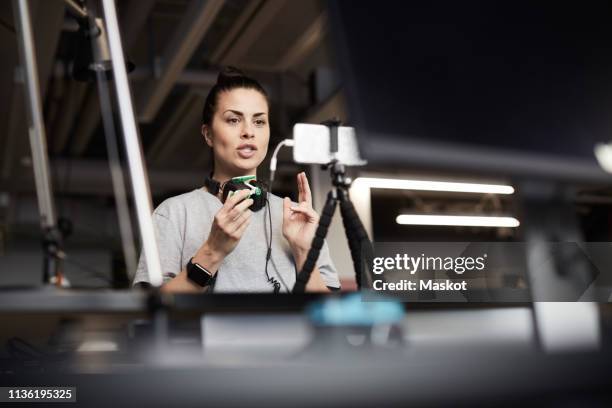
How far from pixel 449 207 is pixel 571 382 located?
19.7ft

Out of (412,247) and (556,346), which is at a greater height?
(412,247)

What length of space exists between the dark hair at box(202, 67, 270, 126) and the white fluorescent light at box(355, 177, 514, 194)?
0.23 m

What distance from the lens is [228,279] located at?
0.88m

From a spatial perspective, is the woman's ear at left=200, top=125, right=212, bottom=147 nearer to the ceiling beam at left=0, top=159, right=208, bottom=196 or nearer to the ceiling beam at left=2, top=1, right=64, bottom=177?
the ceiling beam at left=2, top=1, right=64, bottom=177

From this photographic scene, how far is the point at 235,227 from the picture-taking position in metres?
0.82

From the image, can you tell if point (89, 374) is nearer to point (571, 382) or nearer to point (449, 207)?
point (571, 382)

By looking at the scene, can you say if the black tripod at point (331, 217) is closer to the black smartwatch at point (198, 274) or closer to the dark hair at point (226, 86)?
the black smartwatch at point (198, 274)

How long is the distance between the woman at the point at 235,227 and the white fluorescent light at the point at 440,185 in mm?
132

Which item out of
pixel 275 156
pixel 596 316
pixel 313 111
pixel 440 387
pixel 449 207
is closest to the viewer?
pixel 440 387

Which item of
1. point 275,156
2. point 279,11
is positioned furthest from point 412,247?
point 279,11

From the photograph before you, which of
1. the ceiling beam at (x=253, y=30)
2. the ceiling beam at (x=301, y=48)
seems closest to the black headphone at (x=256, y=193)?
the ceiling beam at (x=253, y=30)

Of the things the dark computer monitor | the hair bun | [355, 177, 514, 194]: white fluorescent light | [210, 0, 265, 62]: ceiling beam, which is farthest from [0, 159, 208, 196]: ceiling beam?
the dark computer monitor

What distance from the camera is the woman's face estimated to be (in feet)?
3.06

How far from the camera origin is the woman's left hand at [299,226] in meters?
0.83
